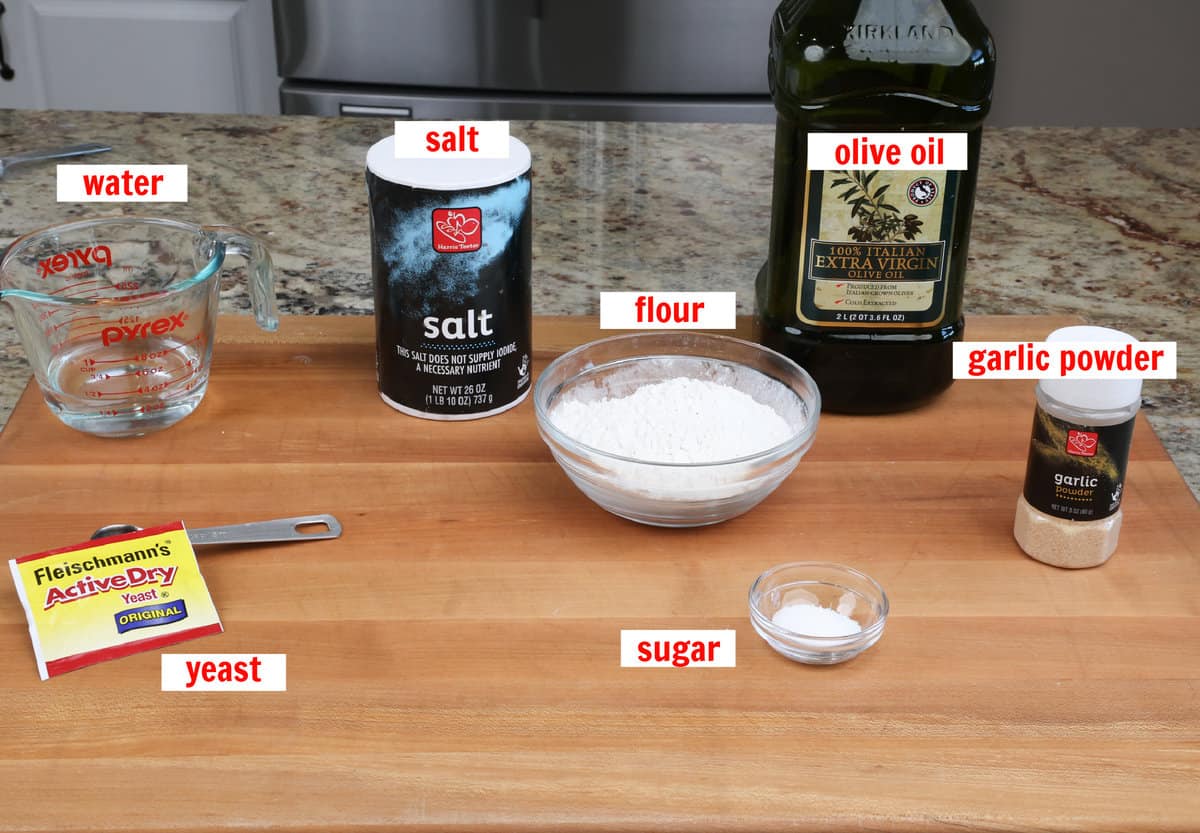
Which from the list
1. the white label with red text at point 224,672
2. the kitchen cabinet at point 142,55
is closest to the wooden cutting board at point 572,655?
the white label with red text at point 224,672

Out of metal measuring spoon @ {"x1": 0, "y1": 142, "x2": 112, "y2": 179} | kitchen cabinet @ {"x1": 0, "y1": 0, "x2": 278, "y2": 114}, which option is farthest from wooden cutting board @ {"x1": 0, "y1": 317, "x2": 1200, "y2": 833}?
kitchen cabinet @ {"x1": 0, "y1": 0, "x2": 278, "y2": 114}

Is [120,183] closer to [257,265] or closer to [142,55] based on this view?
[257,265]

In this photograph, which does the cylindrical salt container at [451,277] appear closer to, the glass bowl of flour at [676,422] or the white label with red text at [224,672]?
the glass bowl of flour at [676,422]

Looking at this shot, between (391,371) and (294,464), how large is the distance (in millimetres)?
107

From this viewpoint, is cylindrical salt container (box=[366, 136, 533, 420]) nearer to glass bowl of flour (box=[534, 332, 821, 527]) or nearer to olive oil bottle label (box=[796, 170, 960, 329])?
glass bowl of flour (box=[534, 332, 821, 527])

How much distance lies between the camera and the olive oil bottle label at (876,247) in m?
0.92

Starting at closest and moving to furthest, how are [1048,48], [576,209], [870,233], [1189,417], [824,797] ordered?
[824,797] → [870,233] → [1189,417] → [576,209] → [1048,48]

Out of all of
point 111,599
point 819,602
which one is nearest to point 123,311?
point 111,599

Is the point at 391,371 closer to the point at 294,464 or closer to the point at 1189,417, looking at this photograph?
the point at 294,464

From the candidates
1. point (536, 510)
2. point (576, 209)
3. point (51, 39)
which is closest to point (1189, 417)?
point (536, 510)

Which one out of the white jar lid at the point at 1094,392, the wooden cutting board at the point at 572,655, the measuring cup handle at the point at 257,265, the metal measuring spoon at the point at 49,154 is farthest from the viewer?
the metal measuring spoon at the point at 49,154

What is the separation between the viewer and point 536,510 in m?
0.90

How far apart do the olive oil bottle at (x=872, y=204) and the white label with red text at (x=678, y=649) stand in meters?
0.30

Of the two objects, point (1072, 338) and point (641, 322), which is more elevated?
point (1072, 338)
